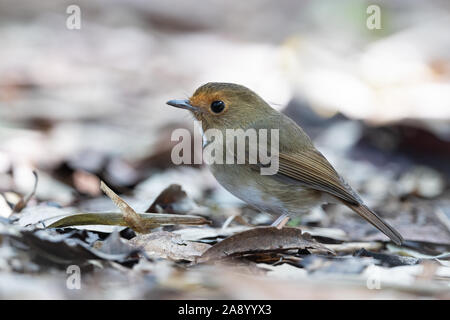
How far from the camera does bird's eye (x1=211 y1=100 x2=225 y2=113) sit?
415 cm

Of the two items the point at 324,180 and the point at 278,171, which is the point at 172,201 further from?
the point at 324,180

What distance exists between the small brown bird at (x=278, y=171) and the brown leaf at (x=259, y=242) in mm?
390

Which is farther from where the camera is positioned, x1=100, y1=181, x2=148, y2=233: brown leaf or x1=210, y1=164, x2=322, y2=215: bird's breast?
x1=210, y1=164, x2=322, y2=215: bird's breast

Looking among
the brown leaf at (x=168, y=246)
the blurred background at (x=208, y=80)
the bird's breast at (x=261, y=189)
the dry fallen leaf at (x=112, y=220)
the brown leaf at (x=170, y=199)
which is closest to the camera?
the brown leaf at (x=168, y=246)

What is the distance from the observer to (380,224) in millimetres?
3781

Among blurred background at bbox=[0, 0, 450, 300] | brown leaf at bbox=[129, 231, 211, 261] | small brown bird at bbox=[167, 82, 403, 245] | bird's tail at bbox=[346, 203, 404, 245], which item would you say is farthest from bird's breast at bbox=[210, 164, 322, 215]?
blurred background at bbox=[0, 0, 450, 300]

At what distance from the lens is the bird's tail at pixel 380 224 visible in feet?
12.3

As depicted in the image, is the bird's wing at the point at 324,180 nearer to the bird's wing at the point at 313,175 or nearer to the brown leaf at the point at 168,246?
the bird's wing at the point at 313,175

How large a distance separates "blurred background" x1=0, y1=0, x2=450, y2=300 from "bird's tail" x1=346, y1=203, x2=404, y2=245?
1.66 feet

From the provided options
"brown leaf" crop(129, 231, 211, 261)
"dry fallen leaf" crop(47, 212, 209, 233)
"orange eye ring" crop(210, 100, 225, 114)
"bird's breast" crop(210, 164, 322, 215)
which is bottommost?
"brown leaf" crop(129, 231, 211, 261)

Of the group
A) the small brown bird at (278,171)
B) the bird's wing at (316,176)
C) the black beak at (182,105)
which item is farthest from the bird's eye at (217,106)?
the bird's wing at (316,176)

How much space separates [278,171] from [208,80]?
13.9ft

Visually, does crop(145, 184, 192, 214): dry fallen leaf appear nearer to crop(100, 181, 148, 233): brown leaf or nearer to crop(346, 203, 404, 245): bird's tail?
crop(100, 181, 148, 233): brown leaf

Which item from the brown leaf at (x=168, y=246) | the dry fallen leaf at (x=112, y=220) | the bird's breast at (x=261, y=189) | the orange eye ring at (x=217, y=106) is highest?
Answer: the orange eye ring at (x=217, y=106)
